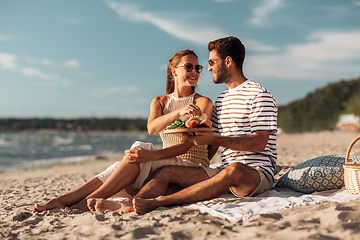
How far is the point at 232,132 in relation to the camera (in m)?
3.95

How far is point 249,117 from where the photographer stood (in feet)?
12.6

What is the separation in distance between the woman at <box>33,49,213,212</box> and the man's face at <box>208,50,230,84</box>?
11.2 inches

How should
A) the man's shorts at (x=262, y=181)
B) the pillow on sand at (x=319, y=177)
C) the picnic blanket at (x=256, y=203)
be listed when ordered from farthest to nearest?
the pillow on sand at (x=319, y=177) → the man's shorts at (x=262, y=181) → the picnic blanket at (x=256, y=203)

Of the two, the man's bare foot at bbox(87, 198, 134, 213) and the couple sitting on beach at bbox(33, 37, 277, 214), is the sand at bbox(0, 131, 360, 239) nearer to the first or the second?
the man's bare foot at bbox(87, 198, 134, 213)

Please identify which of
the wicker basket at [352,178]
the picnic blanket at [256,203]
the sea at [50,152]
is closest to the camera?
the picnic blanket at [256,203]

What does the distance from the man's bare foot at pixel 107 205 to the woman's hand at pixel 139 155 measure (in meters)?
0.51

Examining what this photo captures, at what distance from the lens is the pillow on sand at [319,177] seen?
3994 mm

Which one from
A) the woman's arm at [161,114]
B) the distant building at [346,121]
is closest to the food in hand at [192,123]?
the woman's arm at [161,114]

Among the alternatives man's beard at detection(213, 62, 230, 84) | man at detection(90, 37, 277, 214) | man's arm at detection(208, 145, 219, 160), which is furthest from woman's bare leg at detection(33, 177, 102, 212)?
man's beard at detection(213, 62, 230, 84)

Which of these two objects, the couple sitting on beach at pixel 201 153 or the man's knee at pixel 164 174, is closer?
the couple sitting on beach at pixel 201 153

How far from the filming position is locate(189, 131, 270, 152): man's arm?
3.42 metres

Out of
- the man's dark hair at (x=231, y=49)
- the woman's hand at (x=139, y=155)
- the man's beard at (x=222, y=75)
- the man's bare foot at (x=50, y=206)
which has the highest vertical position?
the man's dark hair at (x=231, y=49)

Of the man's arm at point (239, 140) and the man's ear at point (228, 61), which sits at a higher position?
the man's ear at point (228, 61)

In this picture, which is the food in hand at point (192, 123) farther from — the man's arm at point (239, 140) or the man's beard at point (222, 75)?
the man's beard at point (222, 75)
